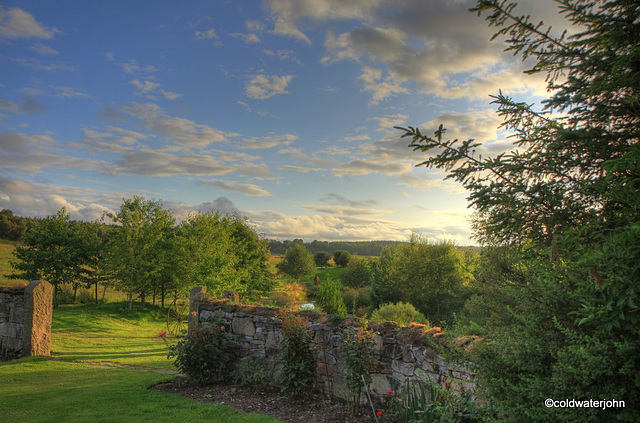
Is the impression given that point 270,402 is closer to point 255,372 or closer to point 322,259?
point 255,372

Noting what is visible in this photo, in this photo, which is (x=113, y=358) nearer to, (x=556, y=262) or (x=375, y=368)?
(x=375, y=368)

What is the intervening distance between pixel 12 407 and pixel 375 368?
6.77 meters

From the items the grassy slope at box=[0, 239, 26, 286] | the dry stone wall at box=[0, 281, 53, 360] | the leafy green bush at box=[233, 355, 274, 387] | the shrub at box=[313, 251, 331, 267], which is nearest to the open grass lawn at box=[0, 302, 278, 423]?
the dry stone wall at box=[0, 281, 53, 360]

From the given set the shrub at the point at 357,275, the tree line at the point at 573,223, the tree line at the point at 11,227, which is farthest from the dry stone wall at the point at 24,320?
the tree line at the point at 11,227

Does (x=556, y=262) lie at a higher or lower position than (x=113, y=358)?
higher

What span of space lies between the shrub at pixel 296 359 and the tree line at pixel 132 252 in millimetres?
12818

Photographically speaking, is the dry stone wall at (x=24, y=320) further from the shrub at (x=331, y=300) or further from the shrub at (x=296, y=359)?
the shrub at (x=331, y=300)

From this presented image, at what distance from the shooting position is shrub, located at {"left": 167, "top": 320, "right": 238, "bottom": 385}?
7785 mm

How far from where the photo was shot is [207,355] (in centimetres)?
779

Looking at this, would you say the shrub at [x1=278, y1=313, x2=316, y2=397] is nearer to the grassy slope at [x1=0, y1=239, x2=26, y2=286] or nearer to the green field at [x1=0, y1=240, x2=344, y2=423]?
the green field at [x1=0, y1=240, x2=344, y2=423]

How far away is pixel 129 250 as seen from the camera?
2305 cm

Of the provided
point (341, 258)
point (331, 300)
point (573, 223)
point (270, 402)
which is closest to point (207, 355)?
point (270, 402)

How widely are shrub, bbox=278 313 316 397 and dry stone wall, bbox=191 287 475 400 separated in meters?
0.15

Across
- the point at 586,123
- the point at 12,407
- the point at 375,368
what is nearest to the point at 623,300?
the point at 586,123
